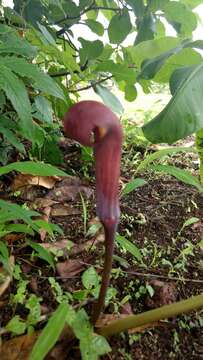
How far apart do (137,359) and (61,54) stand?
0.72 metres

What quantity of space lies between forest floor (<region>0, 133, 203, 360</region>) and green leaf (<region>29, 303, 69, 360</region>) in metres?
0.15

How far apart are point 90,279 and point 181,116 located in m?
0.40

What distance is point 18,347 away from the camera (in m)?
0.80

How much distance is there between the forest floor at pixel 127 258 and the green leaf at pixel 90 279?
27 mm

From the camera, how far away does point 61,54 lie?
1079 mm

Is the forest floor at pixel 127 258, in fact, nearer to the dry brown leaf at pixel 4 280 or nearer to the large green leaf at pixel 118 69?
the dry brown leaf at pixel 4 280

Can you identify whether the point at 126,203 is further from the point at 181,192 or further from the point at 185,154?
the point at 185,154

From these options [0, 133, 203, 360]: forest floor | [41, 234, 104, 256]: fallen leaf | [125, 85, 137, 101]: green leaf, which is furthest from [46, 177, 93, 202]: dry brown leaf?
[125, 85, 137, 101]: green leaf

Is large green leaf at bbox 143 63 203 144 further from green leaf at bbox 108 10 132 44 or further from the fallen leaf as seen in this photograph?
green leaf at bbox 108 10 132 44

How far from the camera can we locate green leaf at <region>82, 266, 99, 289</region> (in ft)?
3.08

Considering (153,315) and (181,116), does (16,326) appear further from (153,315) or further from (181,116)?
(181,116)

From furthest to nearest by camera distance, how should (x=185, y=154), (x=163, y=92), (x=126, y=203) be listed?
(x=163, y=92) < (x=185, y=154) < (x=126, y=203)

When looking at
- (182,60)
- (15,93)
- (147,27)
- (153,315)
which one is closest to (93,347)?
(153,315)

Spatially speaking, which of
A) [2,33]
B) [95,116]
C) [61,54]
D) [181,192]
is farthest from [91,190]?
[95,116]
